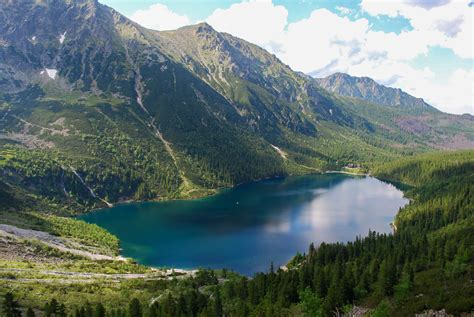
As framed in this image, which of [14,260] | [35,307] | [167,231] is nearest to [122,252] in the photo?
[167,231]

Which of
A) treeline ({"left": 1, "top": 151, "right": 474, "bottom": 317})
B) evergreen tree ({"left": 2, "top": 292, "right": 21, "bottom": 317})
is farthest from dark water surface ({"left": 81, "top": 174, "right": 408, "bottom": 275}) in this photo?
evergreen tree ({"left": 2, "top": 292, "right": 21, "bottom": 317})

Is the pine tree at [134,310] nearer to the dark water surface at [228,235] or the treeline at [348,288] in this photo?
the treeline at [348,288]

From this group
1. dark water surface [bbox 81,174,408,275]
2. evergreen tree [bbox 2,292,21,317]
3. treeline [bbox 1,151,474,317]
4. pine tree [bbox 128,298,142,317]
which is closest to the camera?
evergreen tree [bbox 2,292,21,317]

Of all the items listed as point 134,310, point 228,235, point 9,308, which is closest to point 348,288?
point 134,310

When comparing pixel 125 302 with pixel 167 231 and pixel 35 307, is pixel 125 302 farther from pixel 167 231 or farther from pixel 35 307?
pixel 167 231

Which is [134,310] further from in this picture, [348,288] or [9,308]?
[348,288]

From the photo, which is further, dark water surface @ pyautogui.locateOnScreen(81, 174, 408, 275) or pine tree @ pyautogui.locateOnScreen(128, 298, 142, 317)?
dark water surface @ pyautogui.locateOnScreen(81, 174, 408, 275)

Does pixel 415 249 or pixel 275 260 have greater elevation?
pixel 415 249

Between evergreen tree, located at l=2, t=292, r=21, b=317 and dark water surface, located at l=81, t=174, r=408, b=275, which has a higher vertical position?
evergreen tree, located at l=2, t=292, r=21, b=317

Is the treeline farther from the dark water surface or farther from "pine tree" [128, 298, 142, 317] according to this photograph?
the dark water surface

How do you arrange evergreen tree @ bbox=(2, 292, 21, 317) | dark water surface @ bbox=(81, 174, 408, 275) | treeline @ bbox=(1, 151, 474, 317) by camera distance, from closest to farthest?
evergreen tree @ bbox=(2, 292, 21, 317), treeline @ bbox=(1, 151, 474, 317), dark water surface @ bbox=(81, 174, 408, 275)

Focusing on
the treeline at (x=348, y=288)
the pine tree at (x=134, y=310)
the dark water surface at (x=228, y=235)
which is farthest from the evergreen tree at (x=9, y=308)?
the dark water surface at (x=228, y=235)
